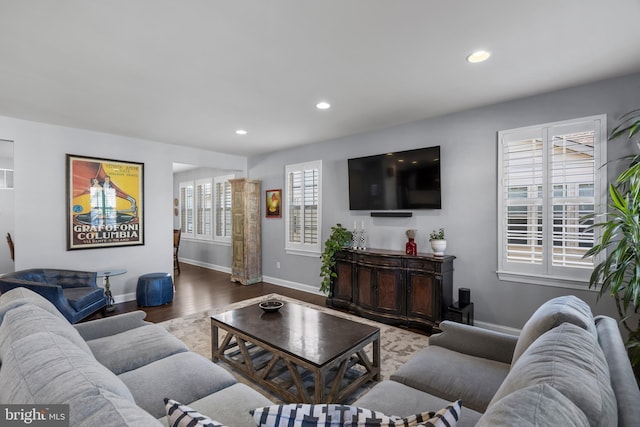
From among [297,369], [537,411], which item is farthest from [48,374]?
[297,369]

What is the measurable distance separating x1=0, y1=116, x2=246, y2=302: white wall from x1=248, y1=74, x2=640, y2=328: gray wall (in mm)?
3158

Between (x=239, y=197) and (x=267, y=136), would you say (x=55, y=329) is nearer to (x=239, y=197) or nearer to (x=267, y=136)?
(x=267, y=136)

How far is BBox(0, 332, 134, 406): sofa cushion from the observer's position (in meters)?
0.85

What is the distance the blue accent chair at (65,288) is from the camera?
3002 mm

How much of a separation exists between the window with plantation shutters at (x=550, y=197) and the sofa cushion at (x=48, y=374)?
12.0 ft

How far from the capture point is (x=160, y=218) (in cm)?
515

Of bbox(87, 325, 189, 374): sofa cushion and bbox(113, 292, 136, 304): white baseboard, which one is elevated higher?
bbox(87, 325, 189, 374): sofa cushion

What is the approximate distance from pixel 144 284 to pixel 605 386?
5077 mm

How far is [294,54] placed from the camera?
2342 millimetres

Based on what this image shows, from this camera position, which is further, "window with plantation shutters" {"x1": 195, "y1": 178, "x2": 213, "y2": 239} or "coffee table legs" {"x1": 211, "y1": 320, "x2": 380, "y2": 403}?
"window with plantation shutters" {"x1": 195, "y1": 178, "x2": 213, "y2": 239}

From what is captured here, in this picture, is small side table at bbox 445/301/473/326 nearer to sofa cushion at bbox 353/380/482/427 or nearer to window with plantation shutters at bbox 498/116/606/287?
window with plantation shutters at bbox 498/116/606/287

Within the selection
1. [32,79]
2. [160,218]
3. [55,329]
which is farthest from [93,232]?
[55,329]

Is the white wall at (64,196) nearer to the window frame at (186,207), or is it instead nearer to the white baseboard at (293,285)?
the white baseboard at (293,285)

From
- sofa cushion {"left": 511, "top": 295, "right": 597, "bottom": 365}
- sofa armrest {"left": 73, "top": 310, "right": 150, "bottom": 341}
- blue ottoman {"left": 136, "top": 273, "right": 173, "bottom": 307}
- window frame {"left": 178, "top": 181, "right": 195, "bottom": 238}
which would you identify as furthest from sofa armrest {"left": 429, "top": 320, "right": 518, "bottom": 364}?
window frame {"left": 178, "top": 181, "right": 195, "bottom": 238}
